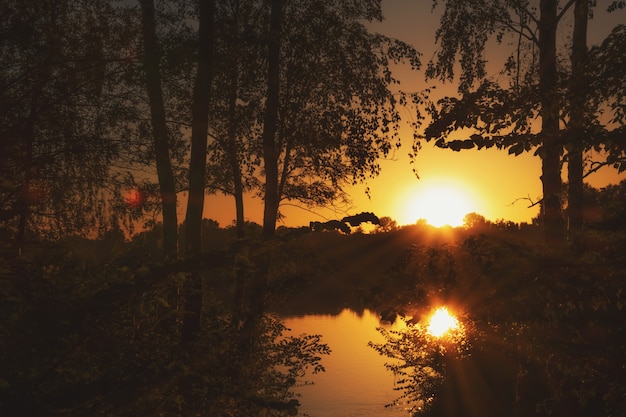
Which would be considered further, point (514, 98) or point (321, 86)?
point (321, 86)

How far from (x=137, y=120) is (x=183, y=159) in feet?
11.5

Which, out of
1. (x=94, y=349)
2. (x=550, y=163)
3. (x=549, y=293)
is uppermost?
(x=550, y=163)

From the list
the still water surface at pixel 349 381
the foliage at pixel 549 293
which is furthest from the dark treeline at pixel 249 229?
the still water surface at pixel 349 381

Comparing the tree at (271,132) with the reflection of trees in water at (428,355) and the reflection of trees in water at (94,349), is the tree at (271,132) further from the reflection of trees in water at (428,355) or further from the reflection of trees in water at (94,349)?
the reflection of trees in water at (94,349)

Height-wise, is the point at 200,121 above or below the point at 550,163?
below

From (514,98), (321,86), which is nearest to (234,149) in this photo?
(321,86)

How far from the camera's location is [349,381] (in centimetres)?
2698

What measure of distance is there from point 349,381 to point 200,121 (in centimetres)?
2093

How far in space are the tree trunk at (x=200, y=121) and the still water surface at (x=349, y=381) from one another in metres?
14.8

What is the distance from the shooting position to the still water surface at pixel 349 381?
73.4 feet

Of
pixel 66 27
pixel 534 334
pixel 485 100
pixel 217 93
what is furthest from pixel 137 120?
pixel 534 334

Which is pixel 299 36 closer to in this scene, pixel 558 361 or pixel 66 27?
pixel 66 27

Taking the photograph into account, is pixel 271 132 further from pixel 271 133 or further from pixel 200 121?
pixel 200 121

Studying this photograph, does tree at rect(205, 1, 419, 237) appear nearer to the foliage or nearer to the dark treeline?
the dark treeline
